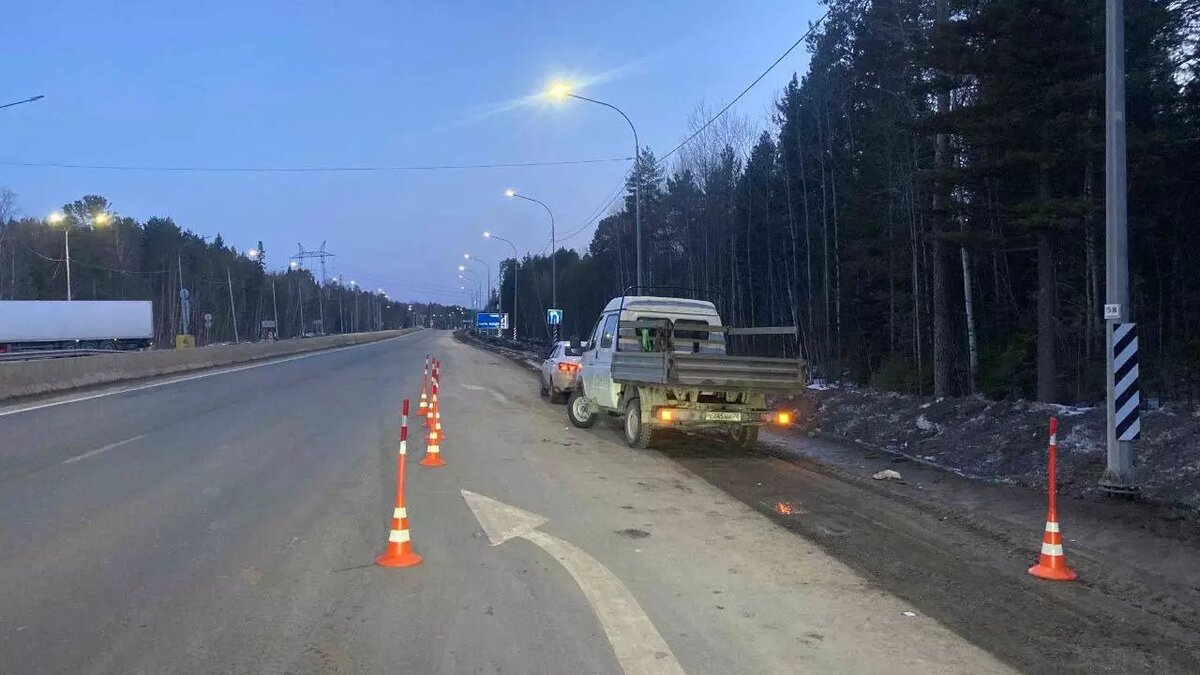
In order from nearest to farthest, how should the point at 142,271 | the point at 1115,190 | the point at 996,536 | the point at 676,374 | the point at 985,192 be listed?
the point at 996,536 → the point at 1115,190 → the point at 676,374 → the point at 985,192 → the point at 142,271

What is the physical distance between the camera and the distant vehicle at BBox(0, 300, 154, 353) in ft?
168

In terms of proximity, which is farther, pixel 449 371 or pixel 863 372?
pixel 449 371

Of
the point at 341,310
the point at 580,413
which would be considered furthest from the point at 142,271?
the point at 580,413

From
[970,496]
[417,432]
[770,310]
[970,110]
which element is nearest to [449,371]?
[770,310]

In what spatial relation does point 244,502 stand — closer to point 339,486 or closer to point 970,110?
point 339,486

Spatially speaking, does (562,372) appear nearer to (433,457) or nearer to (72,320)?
(433,457)

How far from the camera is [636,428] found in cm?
1322

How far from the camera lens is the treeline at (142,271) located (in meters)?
76.4

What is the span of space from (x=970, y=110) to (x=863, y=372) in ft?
53.2

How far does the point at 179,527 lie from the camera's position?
295 inches

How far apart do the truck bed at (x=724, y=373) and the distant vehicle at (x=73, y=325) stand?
5292cm

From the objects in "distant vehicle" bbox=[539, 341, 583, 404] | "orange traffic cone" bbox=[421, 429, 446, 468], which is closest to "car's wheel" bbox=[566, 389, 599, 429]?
"distant vehicle" bbox=[539, 341, 583, 404]

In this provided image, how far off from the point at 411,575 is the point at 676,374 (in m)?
6.41

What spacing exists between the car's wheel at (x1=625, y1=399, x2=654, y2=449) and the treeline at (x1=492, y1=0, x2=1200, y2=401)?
23.8ft
